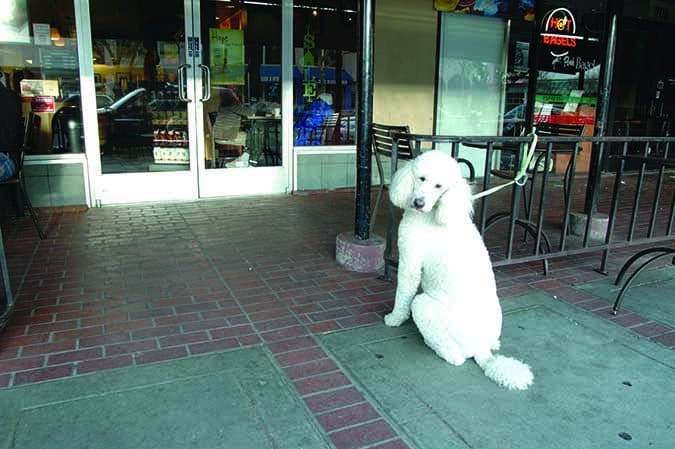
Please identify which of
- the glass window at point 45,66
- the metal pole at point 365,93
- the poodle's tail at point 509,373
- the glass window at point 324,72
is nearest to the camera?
A: the poodle's tail at point 509,373

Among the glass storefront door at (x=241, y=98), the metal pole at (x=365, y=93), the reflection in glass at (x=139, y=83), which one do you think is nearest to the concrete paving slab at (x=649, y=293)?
the metal pole at (x=365, y=93)

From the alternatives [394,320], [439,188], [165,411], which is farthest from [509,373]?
[165,411]

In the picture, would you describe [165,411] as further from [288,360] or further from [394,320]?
[394,320]

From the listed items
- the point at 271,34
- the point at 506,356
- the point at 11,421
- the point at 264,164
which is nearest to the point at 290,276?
the point at 506,356

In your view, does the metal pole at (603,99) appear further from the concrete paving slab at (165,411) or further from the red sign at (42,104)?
the red sign at (42,104)

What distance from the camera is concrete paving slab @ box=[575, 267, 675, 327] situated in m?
3.59

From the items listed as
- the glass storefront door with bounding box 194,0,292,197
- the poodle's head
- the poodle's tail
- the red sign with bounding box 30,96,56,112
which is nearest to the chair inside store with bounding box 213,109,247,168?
the glass storefront door with bounding box 194,0,292,197

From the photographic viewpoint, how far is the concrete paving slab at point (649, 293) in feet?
11.8

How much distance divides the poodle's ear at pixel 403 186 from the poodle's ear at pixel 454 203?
18 cm

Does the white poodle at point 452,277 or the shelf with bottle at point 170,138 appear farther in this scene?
the shelf with bottle at point 170,138

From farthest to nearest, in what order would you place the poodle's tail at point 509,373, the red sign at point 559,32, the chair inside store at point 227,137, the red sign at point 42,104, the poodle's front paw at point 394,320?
the red sign at point 559,32, the chair inside store at point 227,137, the red sign at point 42,104, the poodle's front paw at point 394,320, the poodle's tail at point 509,373

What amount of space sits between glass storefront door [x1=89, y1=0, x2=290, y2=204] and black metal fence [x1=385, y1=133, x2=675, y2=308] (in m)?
2.24

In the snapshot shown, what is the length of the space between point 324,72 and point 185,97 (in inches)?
74.7

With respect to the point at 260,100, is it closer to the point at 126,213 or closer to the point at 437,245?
the point at 126,213
